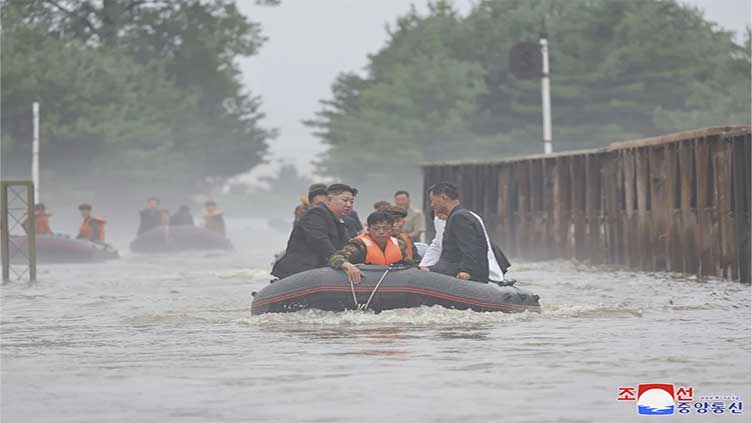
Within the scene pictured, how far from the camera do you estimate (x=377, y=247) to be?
66.4ft

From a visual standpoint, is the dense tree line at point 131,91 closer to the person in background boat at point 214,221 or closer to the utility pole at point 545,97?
the person in background boat at point 214,221

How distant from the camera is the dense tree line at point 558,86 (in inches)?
3310

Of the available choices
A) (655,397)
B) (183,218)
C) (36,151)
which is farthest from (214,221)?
(655,397)

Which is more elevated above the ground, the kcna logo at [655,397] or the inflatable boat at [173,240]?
the inflatable boat at [173,240]

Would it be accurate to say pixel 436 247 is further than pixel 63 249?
No

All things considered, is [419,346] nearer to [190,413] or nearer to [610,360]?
[610,360]

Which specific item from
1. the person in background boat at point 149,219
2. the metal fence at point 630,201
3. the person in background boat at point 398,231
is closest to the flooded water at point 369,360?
the person in background boat at point 398,231

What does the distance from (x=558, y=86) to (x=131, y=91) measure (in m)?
21.6

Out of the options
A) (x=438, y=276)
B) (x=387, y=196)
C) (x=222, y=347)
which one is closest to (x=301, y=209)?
(x=438, y=276)

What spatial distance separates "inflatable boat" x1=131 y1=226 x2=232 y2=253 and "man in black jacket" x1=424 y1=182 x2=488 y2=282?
34534mm

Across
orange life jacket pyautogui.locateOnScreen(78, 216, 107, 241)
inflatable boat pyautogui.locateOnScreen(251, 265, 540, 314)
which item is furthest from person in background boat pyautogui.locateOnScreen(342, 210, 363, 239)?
orange life jacket pyautogui.locateOnScreen(78, 216, 107, 241)

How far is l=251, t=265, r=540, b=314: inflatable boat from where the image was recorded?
1973 centimetres

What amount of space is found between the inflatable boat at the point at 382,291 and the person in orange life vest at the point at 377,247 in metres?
0.28

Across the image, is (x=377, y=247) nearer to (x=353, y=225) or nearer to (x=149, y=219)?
(x=353, y=225)
